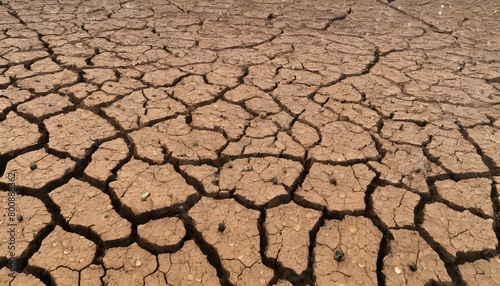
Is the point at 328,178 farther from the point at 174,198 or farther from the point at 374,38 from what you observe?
the point at 374,38

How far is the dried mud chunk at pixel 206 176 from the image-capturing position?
190cm

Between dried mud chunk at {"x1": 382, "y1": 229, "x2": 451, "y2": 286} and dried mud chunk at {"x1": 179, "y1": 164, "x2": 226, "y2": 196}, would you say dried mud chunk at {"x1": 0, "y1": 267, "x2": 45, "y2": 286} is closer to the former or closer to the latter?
dried mud chunk at {"x1": 179, "y1": 164, "x2": 226, "y2": 196}

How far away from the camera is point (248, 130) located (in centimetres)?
235

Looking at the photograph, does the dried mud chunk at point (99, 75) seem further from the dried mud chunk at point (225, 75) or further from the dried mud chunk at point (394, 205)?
the dried mud chunk at point (394, 205)

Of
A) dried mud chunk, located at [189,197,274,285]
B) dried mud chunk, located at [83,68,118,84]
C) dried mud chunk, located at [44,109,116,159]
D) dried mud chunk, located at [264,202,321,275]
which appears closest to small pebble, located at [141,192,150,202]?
dried mud chunk, located at [189,197,274,285]

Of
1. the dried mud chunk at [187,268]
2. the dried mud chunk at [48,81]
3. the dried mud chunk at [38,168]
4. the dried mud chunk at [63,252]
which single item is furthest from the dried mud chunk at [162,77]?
the dried mud chunk at [187,268]

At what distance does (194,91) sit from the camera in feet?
8.96

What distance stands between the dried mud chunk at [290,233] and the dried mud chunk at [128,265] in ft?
1.63

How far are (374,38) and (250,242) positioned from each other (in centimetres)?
280

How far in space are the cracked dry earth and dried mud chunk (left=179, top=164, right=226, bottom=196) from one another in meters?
0.01

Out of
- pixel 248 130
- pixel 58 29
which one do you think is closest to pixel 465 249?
pixel 248 130

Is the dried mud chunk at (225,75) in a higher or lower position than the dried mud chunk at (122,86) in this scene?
lower

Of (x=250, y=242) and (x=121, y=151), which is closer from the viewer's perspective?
(x=250, y=242)

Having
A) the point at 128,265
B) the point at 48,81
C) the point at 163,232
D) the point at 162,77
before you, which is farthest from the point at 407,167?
the point at 48,81
